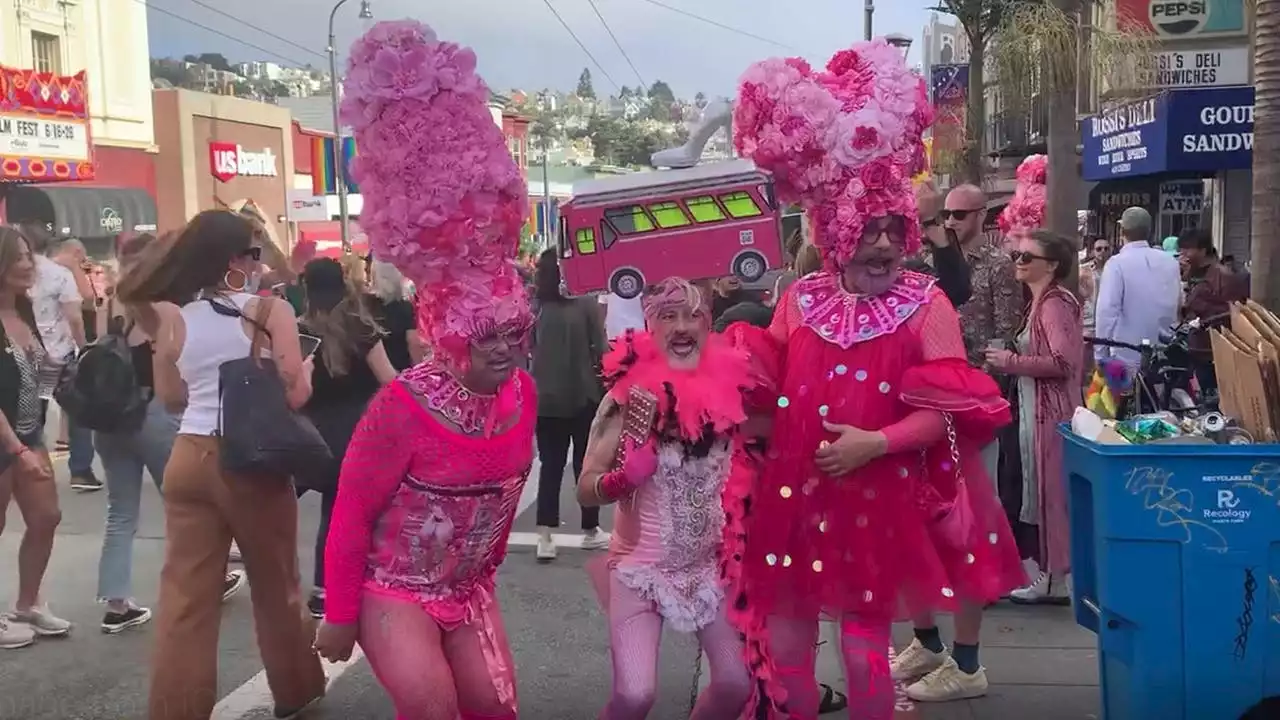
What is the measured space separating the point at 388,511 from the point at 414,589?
0.68 feet

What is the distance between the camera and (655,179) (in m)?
3.04

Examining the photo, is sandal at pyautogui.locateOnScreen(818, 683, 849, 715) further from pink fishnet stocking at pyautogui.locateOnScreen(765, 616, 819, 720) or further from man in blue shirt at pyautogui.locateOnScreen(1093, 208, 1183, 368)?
man in blue shirt at pyautogui.locateOnScreen(1093, 208, 1183, 368)

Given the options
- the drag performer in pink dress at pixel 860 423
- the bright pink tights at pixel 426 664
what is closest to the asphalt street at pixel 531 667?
the drag performer in pink dress at pixel 860 423

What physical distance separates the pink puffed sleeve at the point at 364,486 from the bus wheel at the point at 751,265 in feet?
3.03

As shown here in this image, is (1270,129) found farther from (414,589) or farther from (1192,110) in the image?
(1192,110)

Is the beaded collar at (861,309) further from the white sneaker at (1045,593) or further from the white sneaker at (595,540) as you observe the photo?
the white sneaker at (595,540)

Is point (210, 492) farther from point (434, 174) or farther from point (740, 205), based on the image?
point (740, 205)

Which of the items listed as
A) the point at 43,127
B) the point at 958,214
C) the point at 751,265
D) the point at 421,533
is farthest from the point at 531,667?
the point at 43,127

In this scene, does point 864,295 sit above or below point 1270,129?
below

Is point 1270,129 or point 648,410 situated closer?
point 648,410

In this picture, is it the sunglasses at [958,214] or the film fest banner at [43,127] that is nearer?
the sunglasses at [958,214]

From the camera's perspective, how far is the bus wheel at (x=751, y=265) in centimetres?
309

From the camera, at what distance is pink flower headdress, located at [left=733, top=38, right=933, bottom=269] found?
3.00 meters

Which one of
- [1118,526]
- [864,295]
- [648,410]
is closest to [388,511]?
[648,410]
